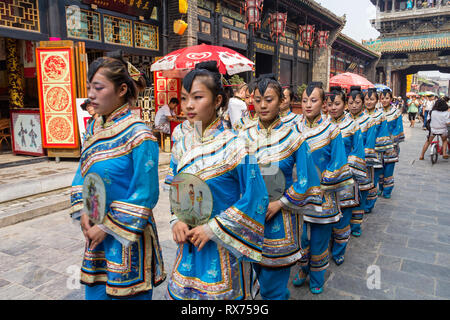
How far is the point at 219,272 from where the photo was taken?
1646mm

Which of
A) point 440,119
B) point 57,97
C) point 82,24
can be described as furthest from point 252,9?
point 57,97

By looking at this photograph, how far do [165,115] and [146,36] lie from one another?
7.47ft

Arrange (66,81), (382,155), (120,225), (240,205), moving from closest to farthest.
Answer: (240,205)
(120,225)
(382,155)
(66,81)

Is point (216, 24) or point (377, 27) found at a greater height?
point (377, 27)

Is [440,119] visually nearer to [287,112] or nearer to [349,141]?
[287,112]

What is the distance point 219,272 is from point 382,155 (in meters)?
5.12

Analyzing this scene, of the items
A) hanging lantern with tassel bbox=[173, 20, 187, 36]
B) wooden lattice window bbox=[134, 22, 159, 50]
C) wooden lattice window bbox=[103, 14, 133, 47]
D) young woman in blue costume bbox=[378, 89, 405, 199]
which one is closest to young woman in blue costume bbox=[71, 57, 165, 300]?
young woman in blue costume bbox=[378, 89, 405, 199]

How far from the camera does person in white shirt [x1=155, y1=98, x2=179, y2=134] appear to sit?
898 cm

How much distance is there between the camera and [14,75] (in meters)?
8.88

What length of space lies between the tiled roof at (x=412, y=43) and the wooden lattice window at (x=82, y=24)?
89.1 feet

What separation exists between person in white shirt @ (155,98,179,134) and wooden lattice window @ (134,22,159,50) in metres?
1.71

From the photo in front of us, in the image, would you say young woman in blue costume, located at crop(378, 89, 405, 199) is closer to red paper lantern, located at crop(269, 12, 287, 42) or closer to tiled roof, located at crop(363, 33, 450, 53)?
red paper lantern, located at crop(269, 12, 287, 42)
